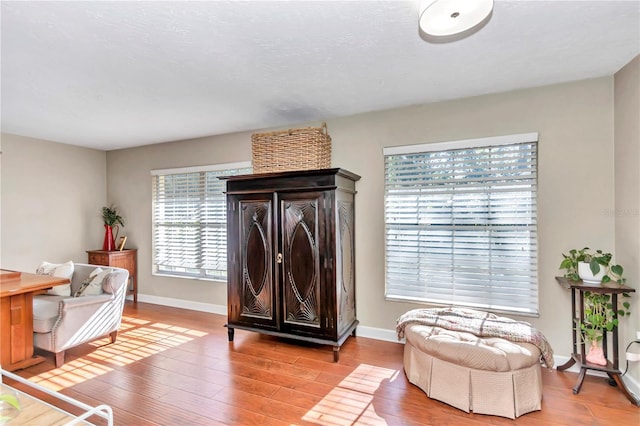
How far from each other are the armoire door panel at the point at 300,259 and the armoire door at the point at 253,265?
0.49 ft

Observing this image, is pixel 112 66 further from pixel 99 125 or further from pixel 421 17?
pixel 421 17

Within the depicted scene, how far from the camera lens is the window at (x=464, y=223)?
2807 millimetres

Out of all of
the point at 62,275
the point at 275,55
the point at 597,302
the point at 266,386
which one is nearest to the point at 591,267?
the point at 597,302

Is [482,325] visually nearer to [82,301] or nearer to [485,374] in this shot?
[485,374]

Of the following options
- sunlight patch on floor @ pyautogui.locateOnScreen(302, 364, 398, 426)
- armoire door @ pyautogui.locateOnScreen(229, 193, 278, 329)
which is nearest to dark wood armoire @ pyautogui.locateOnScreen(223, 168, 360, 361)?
armoire door @ pyautogui.locateOnScreen(229, 193, 278, 329)

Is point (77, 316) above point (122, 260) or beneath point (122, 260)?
beneath

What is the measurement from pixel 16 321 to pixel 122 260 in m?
1.98

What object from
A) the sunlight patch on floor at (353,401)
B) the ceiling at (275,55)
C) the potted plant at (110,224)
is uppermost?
the ceiling at (275,55)

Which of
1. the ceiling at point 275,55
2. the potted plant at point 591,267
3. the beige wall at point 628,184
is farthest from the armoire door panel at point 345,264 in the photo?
the beige wall at point 628,184

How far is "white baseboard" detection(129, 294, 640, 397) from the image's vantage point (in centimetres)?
233

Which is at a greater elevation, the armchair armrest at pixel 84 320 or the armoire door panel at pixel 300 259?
the armoire door panel at pixel 300 259

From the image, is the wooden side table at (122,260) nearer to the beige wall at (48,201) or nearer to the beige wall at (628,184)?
the beige wall at (48,201)

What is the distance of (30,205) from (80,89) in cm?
265

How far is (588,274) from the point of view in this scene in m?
2.37
